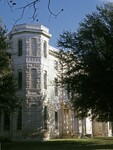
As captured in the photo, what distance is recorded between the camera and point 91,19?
111 ft

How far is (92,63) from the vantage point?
31.1 metres

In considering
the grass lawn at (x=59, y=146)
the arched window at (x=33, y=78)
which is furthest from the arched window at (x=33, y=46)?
the grass lawn at (x=59, y=146)

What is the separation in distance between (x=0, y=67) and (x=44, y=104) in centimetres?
1578

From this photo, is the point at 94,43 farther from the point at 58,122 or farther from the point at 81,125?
the point at 81,125

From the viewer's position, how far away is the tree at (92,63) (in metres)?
31.1

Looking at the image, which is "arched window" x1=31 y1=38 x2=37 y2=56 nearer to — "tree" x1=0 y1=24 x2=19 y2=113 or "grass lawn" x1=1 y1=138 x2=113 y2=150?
"tree" x1=0 y1=24 x2=19 y2=113

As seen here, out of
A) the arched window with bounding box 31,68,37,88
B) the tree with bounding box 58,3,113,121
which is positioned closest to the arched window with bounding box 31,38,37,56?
the arched window with bounding box 31,68,37,88

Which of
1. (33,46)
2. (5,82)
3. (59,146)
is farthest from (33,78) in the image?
(59,146)

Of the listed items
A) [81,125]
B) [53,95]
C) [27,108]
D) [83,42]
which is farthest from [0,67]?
[81,125]

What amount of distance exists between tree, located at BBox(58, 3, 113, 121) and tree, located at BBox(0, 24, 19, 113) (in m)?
5.14

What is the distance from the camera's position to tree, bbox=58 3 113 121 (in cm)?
3112

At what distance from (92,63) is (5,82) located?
7.73 meters

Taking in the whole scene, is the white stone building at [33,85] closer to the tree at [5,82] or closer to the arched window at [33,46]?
the arched window at [33,46]

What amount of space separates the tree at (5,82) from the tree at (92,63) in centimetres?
514
